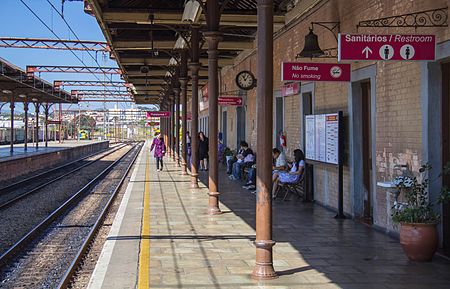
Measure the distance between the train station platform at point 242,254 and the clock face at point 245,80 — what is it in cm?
617

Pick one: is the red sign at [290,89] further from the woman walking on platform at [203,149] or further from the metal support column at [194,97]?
the woman walking on platform at [203,149]

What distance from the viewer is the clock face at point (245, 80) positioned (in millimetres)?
16641

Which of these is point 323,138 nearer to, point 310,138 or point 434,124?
point 310,138

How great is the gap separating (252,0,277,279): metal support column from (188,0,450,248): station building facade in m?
2.21

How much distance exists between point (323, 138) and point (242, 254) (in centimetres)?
407

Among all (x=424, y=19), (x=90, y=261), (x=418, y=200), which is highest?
(x=424, y=19)

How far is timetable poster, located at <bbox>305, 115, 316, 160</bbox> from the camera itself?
10961 millimetres

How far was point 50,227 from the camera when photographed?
11.8m

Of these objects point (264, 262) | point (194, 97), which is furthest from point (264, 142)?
point (194, 97)

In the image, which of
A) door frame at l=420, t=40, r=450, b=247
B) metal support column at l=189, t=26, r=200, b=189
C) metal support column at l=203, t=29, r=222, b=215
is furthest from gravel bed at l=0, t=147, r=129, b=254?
door frame at l=420, t=40, r=450, b=247

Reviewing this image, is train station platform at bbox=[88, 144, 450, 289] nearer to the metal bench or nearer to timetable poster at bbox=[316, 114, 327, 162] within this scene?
the metal bench

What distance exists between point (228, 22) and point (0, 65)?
34.7ft

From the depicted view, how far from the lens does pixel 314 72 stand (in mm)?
9320

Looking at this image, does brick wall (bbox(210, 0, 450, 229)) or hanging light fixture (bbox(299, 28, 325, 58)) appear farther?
hanging light fixture (bbox(299, 28, 325, 58))
